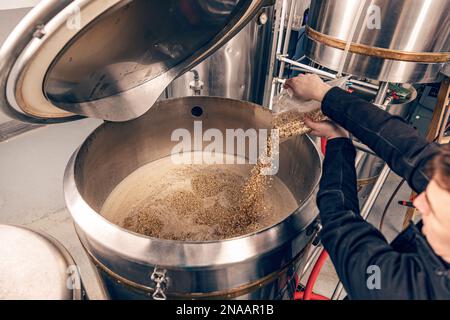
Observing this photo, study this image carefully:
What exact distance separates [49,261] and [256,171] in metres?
0.71

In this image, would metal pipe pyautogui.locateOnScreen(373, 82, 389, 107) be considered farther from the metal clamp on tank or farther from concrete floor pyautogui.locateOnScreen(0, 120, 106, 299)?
concrete floor pyautogui.locateOnScreen(0, 120, 106, 299)

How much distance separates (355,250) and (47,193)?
1822 millimetres

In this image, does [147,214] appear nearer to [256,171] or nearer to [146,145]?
[146,145]

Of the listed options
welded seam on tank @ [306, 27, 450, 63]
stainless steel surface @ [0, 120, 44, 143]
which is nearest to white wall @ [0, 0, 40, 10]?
stainless steel surface @ [0, 120, 44, 143]

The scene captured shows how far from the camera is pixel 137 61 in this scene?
883 millimetres

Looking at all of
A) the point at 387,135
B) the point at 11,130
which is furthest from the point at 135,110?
the point at 11,130

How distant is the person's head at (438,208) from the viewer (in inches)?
17.6

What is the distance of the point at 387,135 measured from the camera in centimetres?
68

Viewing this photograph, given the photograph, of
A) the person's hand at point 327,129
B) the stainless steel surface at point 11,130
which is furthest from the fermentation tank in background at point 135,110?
the stainless steel surface at point 11,130

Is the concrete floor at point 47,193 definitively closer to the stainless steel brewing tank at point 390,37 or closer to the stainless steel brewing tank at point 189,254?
the stainless steel brewing tank at point 189,254

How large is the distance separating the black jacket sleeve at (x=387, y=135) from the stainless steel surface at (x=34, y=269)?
2.47 feet

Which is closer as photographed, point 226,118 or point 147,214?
point 147,214
